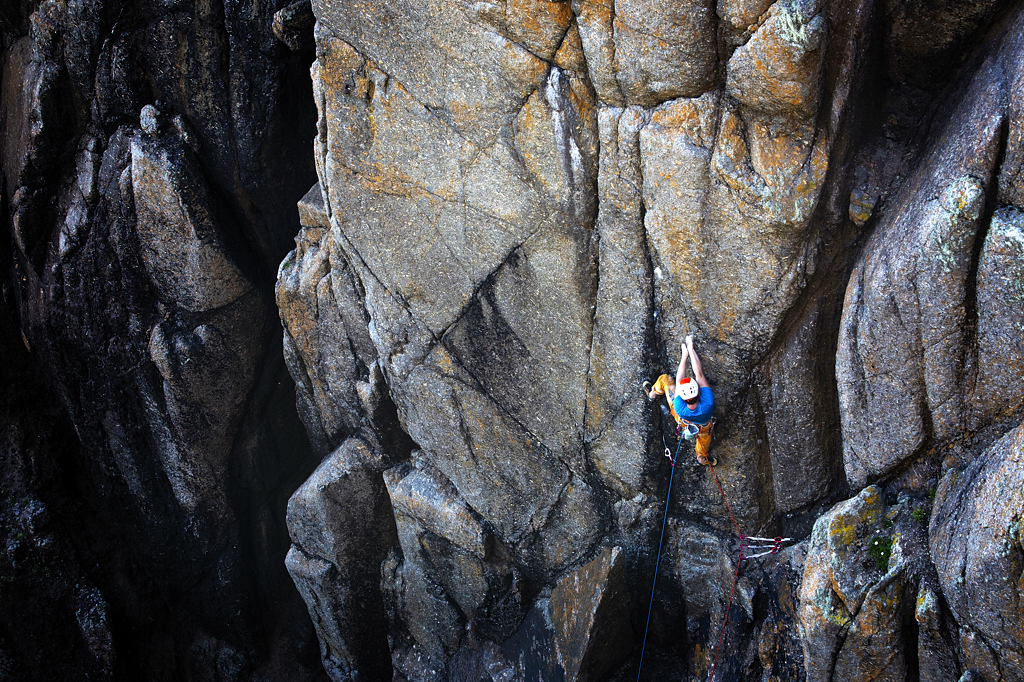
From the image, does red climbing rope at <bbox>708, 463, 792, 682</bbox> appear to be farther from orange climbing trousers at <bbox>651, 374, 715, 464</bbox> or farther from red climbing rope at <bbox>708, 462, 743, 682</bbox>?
orange climbing trousers at <bbox>651, 374, 715, 464</bbox>

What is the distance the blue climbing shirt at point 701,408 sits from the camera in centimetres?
713

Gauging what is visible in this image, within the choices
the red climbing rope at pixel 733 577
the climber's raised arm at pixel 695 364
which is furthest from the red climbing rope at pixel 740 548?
the climber's raised arm at pixel 695 364

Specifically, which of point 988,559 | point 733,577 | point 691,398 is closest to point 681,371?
point 691,398

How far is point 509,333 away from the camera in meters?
8.43

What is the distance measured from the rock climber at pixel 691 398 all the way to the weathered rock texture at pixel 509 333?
22cm

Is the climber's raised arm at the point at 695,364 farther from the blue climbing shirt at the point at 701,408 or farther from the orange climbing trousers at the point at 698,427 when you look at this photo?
the orange climbing trousers at the point at 698,427

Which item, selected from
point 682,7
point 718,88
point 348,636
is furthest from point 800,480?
point 348,636

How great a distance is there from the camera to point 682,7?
6184 millimetres

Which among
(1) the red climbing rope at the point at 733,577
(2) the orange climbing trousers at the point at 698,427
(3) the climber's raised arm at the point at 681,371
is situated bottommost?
(1) the red climbing rope at the point at 733,577

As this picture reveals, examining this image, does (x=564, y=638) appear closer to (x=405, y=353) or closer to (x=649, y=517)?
(x=649, y=517)

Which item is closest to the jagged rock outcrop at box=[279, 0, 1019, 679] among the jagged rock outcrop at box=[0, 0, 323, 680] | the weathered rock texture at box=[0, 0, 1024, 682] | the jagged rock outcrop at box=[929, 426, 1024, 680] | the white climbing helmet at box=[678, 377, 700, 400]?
the weathered rock texture at box=[0, 0, 1024, 682]

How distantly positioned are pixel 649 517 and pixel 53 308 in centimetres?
887

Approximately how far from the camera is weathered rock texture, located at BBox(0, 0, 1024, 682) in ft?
19.9

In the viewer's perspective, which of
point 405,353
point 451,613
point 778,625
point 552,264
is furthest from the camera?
point 451,613
